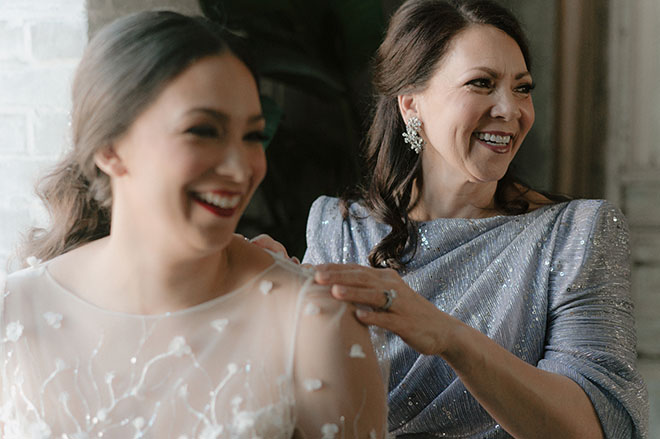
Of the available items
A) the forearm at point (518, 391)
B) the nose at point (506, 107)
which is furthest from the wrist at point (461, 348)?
the nose at point (506, 107)

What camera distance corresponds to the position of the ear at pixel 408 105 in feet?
5.46

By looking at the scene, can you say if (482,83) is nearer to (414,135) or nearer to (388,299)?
(414,135)

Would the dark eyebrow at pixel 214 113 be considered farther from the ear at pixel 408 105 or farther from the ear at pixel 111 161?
the ear at pixel 408 105

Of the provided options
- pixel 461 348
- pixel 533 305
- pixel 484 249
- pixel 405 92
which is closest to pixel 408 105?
pixel 405 92

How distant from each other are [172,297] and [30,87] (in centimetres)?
98

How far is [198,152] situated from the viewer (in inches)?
35.0

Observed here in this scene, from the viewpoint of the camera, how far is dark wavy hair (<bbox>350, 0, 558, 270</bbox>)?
159 cm

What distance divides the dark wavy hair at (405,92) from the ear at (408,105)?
0.01 m

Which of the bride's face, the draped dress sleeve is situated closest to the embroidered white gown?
the bride's face

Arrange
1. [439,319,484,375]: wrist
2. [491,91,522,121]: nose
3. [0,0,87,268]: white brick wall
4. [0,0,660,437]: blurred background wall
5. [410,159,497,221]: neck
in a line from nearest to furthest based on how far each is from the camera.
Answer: [439,319,484,375]: wrist → [491,91,522,121]: nose → [410,159,497,221]: neck → [0,0,87,268]: white brick wall → [0,0,660,437]: blurred background wall

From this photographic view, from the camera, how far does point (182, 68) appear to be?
35.5 inches

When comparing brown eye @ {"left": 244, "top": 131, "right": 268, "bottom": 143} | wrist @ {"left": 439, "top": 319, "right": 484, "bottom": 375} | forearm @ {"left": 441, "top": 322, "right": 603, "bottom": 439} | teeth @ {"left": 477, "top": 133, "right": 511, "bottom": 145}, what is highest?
brown eye @ {"left": 244, "top": 131, "right": 268, "bottom": 143}

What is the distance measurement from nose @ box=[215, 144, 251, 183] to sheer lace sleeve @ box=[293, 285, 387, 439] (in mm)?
209

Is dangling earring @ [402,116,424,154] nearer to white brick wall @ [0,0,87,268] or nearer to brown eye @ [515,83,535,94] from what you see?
brown eye @ [515,83,535,94]
